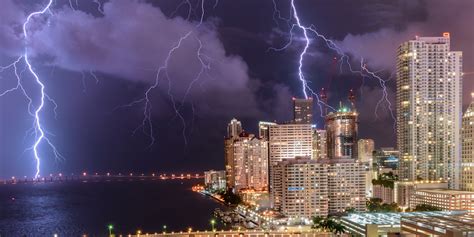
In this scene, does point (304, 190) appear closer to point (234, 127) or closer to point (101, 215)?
point (101, 215)

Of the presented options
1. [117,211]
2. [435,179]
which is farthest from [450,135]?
[117,211]

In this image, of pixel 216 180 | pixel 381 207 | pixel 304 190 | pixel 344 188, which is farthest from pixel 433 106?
pixel 216 180

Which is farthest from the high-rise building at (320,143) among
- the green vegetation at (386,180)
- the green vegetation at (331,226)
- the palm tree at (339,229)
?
the palm tree at (339,229)

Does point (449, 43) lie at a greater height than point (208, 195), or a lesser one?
greater

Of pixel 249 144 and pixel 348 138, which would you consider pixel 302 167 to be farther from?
pixel 348 138

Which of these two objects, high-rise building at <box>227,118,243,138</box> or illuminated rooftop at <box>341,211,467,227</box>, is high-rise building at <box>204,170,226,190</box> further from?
illuminated rooftop at <box>341,211,467,227</box>

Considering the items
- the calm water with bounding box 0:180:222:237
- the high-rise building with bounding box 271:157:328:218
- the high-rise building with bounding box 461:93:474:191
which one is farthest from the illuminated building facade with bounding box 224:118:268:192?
the high-rise building with bounding box 461:93:474:191
